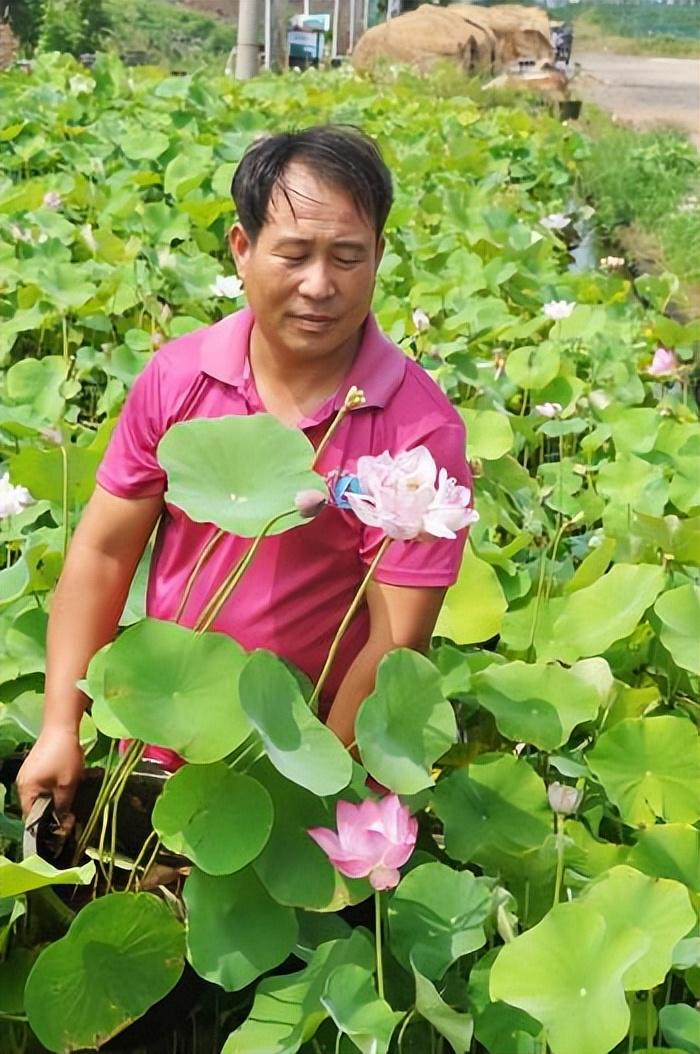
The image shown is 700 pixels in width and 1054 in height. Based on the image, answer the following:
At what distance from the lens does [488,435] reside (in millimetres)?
1817

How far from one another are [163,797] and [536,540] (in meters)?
0.94

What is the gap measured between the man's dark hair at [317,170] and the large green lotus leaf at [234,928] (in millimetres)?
482

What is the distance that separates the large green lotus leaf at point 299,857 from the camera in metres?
0.94

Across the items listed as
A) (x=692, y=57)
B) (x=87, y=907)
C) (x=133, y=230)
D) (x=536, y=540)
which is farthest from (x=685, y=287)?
(x=692, y=57)

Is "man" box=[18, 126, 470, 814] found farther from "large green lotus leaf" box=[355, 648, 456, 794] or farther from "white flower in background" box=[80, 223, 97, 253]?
"white flower in background" box=[80, 223, 97, 253]

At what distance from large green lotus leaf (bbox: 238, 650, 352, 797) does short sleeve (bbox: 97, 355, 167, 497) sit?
230 millimetres

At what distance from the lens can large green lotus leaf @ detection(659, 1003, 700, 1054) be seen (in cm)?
99

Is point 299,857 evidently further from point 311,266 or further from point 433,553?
point 311,266

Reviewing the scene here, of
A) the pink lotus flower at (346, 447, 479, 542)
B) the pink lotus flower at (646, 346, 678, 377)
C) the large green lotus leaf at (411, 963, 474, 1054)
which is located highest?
the pink lotus flower at (346, 447, 479, 542)

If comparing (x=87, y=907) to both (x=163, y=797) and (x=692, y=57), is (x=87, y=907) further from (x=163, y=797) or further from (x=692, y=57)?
(x=692, y=57)

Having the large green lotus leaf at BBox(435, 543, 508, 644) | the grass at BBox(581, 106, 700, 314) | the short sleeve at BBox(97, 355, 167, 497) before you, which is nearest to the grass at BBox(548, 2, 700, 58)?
the grass at BBox(581, 106, 700, 314)

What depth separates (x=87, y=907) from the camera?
2.93 feet

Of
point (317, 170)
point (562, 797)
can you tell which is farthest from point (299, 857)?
point (317, 170)

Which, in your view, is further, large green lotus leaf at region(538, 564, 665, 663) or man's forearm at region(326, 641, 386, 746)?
large green lotus leaf at region(538, 564, 665, 663)
